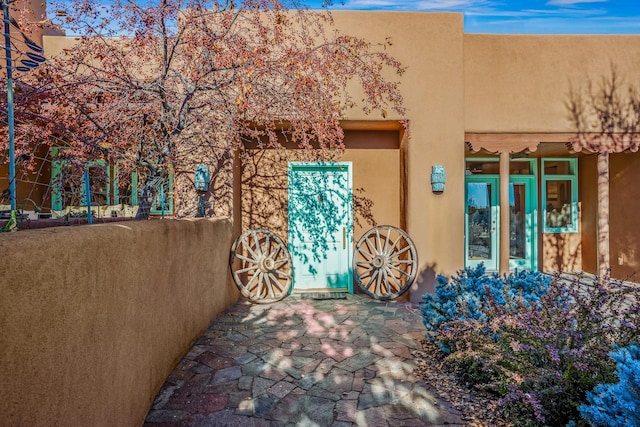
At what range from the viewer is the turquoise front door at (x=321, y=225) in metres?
6.46

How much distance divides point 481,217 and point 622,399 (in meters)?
7.04

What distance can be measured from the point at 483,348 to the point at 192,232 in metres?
3.12

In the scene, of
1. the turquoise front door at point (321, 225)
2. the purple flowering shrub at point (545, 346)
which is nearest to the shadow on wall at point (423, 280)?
the turquoise front door at point (321, 225)

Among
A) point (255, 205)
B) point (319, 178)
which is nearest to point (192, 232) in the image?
point (255, 205)

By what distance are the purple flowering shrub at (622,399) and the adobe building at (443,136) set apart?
12.7ft

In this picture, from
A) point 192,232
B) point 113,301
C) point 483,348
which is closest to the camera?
point 113,301

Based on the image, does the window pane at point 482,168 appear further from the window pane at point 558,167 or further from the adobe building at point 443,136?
the window pane at point 558,167

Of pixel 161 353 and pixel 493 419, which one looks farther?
pixel 161 353

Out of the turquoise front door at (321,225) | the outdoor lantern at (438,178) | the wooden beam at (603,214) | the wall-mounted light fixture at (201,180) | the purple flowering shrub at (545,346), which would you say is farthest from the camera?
the turquoise front door at (321,225)

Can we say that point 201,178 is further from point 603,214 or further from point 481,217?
point 603,214

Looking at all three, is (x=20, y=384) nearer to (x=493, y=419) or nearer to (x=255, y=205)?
(x=493, y=419)

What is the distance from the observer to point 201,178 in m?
5.30

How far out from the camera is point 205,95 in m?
4.28

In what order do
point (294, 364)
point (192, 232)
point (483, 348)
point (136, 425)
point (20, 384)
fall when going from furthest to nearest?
point (192, 232)
point (294, 364)
point (483, 348)
point (136, 425)
point (20, 384)
